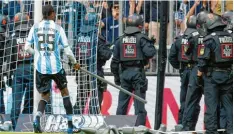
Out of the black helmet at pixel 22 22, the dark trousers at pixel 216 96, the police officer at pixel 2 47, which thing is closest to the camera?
the dark trousers at pixel 216 96

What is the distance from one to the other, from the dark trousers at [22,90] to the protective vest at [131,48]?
1694mm

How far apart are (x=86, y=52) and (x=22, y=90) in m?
1.35

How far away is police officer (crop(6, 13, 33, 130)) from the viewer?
20.5 metres

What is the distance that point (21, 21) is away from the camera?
2059 centimetres

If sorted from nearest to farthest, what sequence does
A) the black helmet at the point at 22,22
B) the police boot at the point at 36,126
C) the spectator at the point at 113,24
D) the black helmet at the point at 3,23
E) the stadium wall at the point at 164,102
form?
the police boot at the point at 36,126
the black helmet at the point at 22,22
the black helmet at the point at 3,23
the stadium wall at the point at 164,102
the spectator at the point at 113,24

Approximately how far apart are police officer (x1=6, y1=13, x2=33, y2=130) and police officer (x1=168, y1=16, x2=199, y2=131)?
2.60m

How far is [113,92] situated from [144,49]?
184cm

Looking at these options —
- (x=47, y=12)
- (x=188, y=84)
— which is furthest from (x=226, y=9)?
(x=47, y=12)

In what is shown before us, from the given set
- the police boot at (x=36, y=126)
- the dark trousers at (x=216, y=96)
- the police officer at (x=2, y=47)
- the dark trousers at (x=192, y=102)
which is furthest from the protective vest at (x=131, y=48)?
the police boot at (x=36, y=126)

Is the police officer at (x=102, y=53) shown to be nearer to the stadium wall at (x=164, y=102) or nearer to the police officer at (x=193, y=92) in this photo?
the stadium wall at (x=164, y=102)

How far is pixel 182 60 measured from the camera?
68.1 feet

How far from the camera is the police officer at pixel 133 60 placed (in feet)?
67.4

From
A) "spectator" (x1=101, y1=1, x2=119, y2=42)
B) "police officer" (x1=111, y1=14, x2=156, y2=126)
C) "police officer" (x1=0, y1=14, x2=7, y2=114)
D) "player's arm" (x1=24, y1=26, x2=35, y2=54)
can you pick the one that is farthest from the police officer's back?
"player's arm" (x1=24, y1=26, x2=35, y2=54)

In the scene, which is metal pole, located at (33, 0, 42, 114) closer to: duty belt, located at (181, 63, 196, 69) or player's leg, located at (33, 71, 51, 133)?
player's leg, located at (33, 71, 51, 133)
